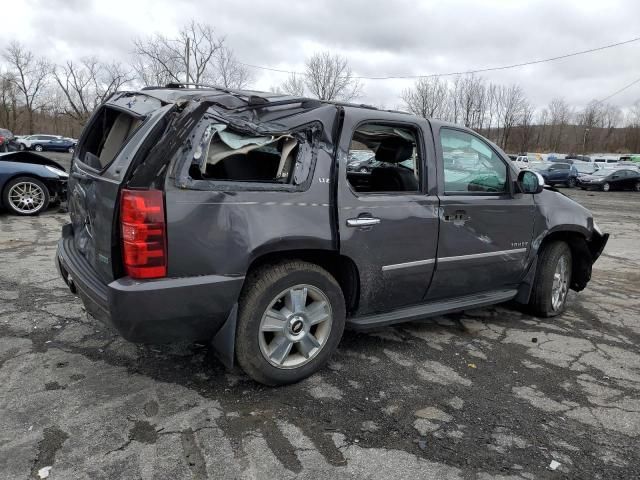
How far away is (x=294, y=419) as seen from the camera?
9.16 feet

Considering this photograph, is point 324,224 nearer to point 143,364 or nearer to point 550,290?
point 143,364

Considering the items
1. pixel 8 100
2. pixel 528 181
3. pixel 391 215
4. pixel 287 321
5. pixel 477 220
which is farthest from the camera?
pixel 8 100

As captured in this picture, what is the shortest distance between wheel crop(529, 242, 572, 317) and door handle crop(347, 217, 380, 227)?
2143 mm

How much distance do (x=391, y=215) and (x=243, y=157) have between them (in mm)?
1062

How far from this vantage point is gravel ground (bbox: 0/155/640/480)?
241 cm

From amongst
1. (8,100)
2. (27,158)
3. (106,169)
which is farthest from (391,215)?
(8,100)

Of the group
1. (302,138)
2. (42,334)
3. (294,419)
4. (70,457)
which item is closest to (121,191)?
(302,138)

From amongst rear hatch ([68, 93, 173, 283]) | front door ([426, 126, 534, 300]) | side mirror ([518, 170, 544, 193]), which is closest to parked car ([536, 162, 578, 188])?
side mirror ([518, 170, 544, 193])

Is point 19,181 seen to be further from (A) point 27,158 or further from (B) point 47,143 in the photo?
(B) point 47,143

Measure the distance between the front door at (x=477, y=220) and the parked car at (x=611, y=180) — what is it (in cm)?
2793

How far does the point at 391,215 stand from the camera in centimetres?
333

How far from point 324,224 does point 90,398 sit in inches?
68.0

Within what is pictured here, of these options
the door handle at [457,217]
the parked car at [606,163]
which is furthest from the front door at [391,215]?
the parked car at [606,163]

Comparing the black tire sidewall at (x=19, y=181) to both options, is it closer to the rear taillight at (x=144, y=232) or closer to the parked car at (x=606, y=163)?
the rear taillight at (x=144, y=232)
